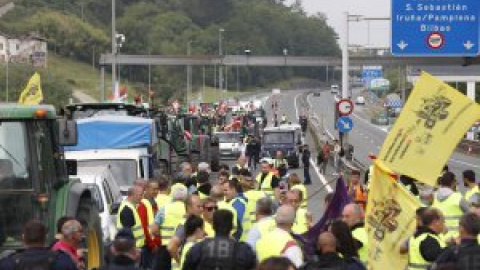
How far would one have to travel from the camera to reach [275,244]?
9.89 metres

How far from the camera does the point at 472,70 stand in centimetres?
4838

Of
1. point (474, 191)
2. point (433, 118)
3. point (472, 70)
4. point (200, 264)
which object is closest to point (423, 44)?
point (472, 70)

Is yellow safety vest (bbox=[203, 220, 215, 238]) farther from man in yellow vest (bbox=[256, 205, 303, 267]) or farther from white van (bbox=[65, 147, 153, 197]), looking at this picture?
white van (bbox=[65, 147, 153, 197])

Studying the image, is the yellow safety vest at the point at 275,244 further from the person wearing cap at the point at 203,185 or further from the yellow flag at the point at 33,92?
the yellow flag at the point at 33,92

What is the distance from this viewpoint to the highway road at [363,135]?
61.8 m

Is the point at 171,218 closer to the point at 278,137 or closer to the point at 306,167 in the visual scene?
→ the point at 306,167

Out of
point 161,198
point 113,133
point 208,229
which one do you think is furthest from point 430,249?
point 113,133

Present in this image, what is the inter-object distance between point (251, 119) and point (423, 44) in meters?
50.5

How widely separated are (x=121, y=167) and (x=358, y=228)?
12.9 metres

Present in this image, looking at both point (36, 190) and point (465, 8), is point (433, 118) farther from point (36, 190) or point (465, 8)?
point (465, 8)

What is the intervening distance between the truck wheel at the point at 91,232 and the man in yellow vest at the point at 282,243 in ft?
9.41

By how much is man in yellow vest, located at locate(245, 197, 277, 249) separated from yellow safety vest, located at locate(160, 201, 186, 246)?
1818 mm

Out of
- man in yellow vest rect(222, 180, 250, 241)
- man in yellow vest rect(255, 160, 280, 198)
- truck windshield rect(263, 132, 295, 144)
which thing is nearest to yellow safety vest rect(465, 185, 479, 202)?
man in yellow vest rect(222, 180, 250, 241)

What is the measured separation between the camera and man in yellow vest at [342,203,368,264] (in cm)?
1111
